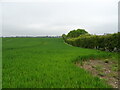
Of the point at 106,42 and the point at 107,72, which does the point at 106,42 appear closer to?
the point at 106,42

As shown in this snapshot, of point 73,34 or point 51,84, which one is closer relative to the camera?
point 51,84

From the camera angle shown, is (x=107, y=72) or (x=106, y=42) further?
(x=106, y=42)

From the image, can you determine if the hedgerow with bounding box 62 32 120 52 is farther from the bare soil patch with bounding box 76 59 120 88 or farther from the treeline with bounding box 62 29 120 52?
the bare soil patch with bounding box 76 59 120 88

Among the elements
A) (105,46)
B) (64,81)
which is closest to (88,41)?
(105,46)

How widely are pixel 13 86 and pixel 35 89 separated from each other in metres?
0.58

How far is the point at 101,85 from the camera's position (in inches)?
135

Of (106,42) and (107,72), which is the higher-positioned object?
(106,42)

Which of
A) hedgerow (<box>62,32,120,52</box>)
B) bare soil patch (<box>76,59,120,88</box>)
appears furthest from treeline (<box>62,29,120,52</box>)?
bare soil patch (<box>76,59,120,88</box>)

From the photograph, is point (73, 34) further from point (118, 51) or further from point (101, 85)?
point (101, 85)

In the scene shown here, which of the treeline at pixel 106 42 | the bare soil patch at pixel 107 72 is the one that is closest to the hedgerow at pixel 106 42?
the treeline at pixel 106 42

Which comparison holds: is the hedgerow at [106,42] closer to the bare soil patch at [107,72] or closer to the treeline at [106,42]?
the treeline at [106,42]

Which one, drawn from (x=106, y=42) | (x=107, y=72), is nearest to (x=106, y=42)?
(x=106, y=42)

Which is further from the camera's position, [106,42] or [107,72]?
[106,42]

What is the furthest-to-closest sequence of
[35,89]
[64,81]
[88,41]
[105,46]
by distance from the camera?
1. [88,41]
2. [105,46]
3. [64,81]
4. [35,89]
